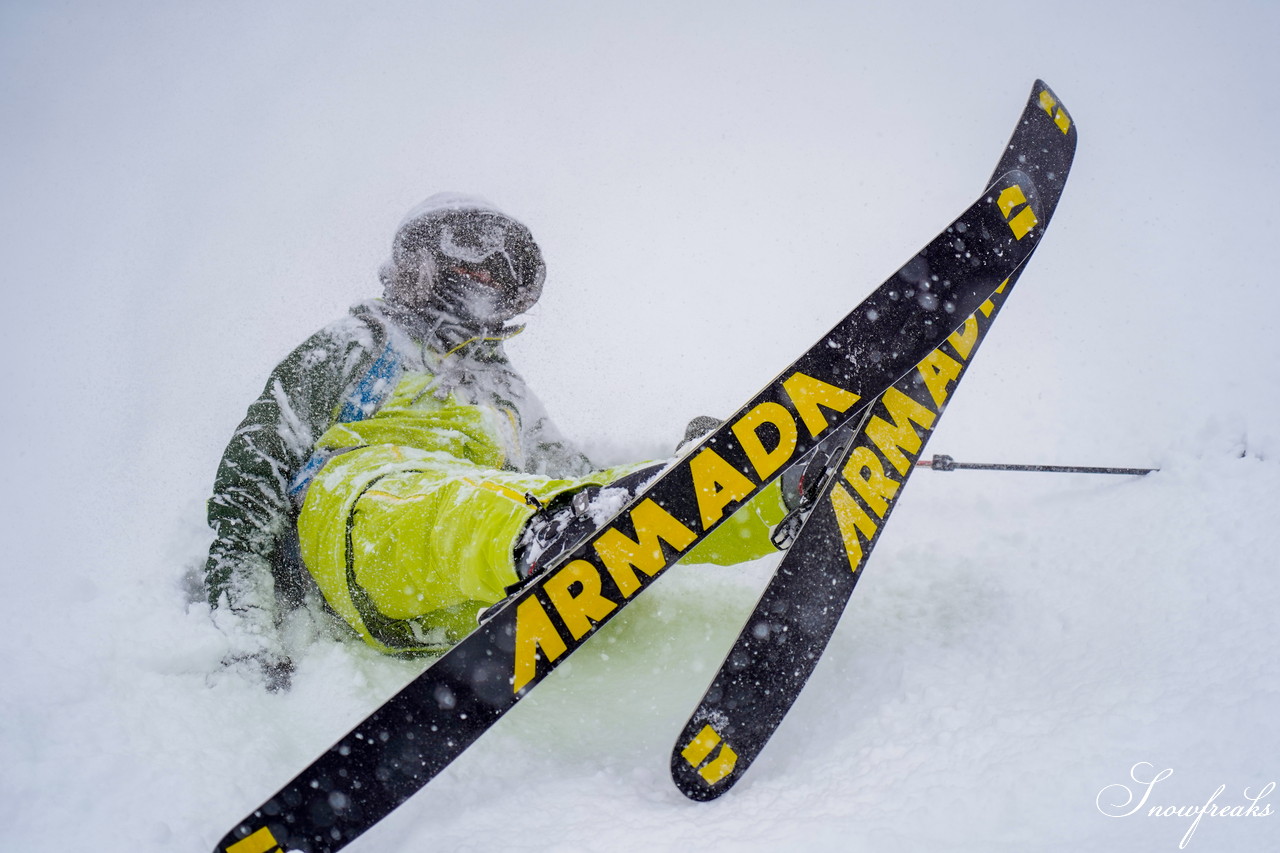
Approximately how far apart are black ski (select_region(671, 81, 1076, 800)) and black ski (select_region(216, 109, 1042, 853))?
0.21m

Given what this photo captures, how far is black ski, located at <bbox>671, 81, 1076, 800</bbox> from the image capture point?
1.16 meters

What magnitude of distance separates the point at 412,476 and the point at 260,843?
0.67 meters

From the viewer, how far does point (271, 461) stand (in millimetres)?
1688

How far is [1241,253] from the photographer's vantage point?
9.07 feet

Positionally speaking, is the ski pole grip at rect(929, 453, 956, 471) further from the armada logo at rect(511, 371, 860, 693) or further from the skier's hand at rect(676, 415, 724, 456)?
the armada logo at rect(511, 371, 860, 693)

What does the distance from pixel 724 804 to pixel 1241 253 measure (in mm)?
3195

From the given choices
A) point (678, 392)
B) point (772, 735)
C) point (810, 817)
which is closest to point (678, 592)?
point (772, 735)

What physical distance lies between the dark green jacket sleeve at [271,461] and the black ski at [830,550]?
108 centimetres

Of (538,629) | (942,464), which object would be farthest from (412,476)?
(942,464)

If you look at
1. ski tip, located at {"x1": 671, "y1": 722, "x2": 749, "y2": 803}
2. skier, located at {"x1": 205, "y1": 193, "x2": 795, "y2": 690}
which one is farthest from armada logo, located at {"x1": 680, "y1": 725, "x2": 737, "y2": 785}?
skier, located at {"x1": 205, "y1": 193, "x2": 795, "y2": 690}

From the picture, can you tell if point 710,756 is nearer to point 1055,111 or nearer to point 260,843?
point 260,843

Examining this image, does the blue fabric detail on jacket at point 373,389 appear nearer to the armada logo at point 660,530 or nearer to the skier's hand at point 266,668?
the skier's hand at point 266,668

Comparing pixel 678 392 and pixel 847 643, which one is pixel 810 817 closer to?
pixel 847 643

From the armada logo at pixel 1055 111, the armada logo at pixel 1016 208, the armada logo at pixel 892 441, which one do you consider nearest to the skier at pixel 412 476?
the armada logo at pixel 892 441
